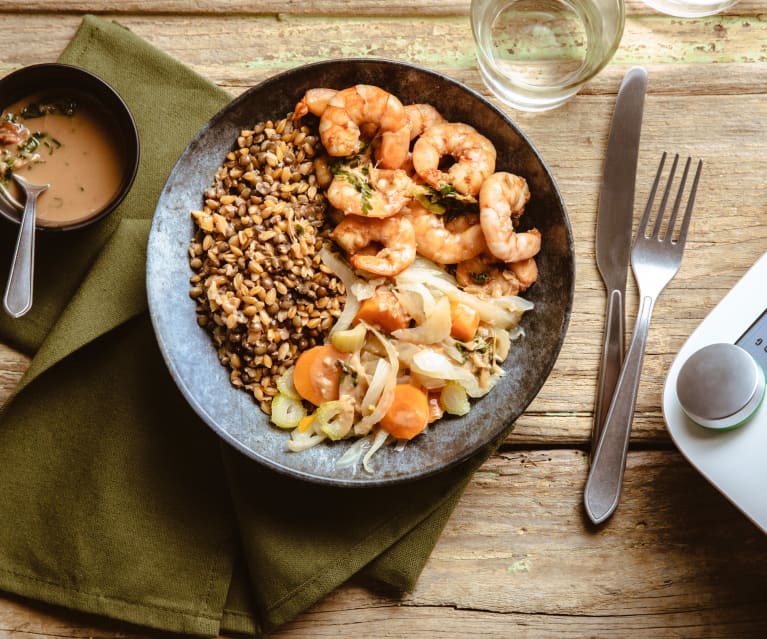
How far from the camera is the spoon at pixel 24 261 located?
6.27 feet

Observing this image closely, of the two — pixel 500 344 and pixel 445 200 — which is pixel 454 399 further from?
pixel 445 200

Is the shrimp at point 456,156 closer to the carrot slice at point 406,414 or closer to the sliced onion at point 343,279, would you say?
the sliced onion at point 343,279

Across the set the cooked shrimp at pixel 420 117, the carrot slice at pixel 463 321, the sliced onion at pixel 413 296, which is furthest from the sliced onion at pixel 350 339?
the cooked shrimp at pixel 420 117

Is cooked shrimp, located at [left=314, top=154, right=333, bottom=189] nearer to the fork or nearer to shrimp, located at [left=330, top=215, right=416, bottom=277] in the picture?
shrimp, located at [left=330, top=215, right=416, bottom=277]

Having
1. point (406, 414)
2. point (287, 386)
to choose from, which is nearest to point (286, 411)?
point (287, 386)

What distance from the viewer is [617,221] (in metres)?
2.16

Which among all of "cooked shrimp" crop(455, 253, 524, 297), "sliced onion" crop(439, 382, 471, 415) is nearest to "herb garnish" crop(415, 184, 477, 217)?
"cooked shrimp" crop(455, 253, 524, 297)

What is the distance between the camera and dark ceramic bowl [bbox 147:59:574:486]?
191 cm

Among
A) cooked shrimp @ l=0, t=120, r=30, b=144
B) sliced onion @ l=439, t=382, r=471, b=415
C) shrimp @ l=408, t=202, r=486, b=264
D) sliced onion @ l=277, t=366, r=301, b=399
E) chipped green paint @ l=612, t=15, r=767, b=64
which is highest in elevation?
cooked shrimp @ l=0, t=120, r=30, b=144

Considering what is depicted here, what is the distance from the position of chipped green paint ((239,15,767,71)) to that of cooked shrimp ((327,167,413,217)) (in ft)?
1.82

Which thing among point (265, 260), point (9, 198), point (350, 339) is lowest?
point (350, 339)

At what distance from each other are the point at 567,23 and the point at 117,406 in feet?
5.95

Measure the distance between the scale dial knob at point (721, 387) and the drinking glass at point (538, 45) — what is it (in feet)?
2.93

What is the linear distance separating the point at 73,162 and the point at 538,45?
145 cm
